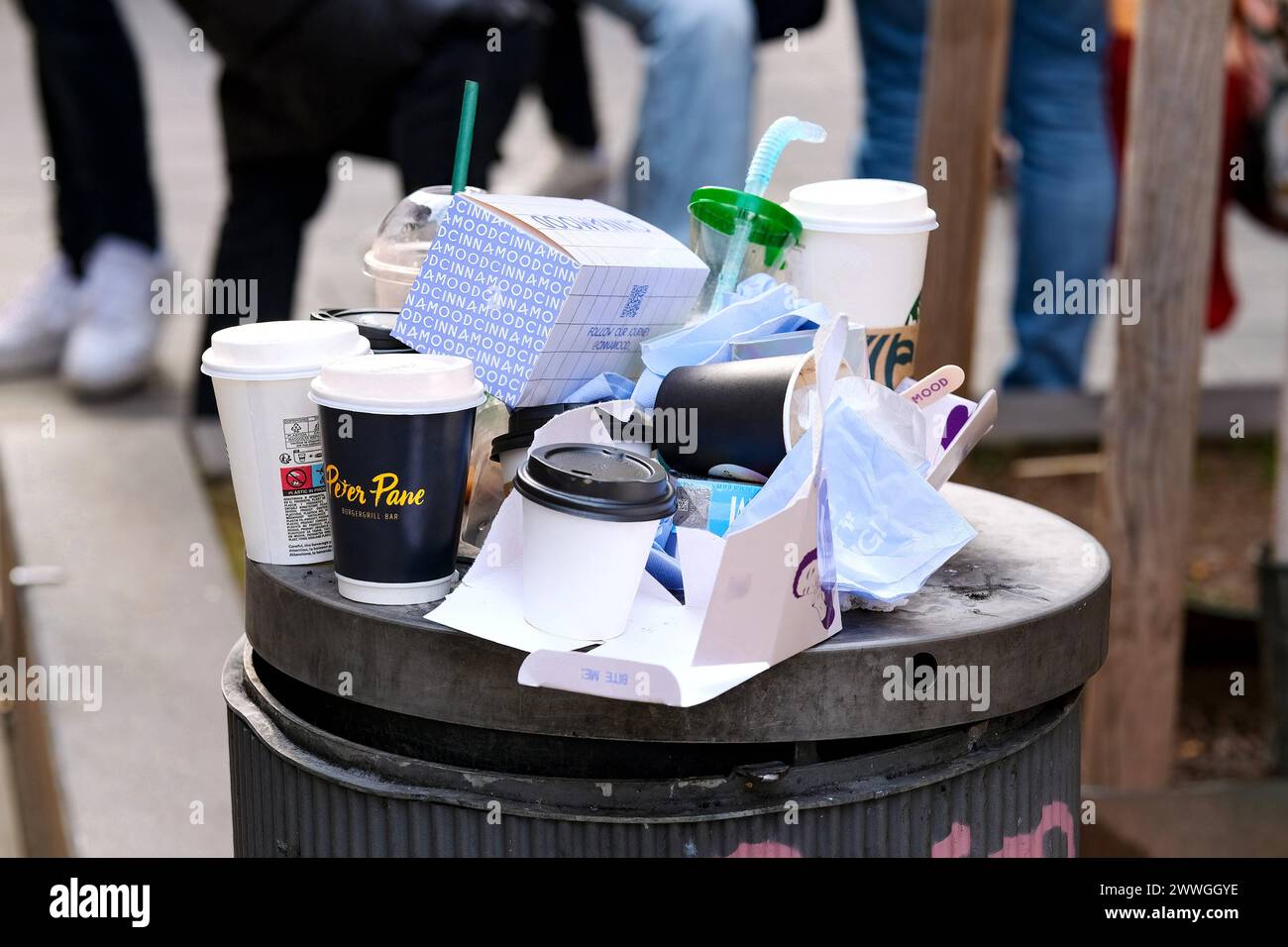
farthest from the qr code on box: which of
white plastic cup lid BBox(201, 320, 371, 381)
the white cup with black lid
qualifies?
white plastic cup lid BBox(201, 320, 371, 381)

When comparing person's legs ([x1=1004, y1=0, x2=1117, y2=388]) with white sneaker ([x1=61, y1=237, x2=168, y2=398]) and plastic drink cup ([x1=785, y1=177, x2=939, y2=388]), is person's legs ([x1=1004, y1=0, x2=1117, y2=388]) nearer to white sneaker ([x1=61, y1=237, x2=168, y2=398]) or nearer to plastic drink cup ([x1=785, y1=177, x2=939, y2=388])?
white sneaker ([x1=61, y1=237, x2=168, y2=398])

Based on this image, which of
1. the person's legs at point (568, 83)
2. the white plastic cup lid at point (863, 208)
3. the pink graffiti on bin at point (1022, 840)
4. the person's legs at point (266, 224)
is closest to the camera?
the pink graffiti on bin at point (1022, 840)

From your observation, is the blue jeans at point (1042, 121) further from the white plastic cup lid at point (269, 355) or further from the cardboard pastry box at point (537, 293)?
the white plastic cup lid at point (269, 355)

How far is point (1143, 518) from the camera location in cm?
278

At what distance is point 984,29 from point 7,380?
9.67 ft

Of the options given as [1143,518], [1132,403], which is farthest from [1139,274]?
[1143,518]

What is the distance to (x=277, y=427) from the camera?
4.95ft

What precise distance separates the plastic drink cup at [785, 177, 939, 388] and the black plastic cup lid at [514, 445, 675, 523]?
50cm

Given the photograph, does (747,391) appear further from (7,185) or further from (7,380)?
(7,185)

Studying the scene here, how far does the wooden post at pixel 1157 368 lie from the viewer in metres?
2.64

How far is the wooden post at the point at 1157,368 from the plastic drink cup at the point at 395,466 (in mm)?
1622

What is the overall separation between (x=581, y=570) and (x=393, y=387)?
9.1 inches

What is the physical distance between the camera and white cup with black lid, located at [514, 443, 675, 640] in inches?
51.4

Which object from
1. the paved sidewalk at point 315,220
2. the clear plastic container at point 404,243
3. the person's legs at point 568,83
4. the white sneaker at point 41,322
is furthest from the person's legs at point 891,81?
the clear plastic container at point 404,243
